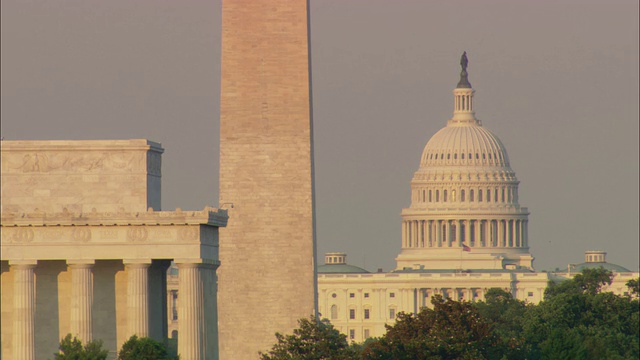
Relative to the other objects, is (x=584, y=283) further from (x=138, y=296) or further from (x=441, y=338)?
(x=138, y=296)

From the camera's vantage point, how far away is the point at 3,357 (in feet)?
369

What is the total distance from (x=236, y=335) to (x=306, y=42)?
1585cm

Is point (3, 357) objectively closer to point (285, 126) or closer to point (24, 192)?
point (24, 192)

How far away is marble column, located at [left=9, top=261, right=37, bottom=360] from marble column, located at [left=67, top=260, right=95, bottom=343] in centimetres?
186

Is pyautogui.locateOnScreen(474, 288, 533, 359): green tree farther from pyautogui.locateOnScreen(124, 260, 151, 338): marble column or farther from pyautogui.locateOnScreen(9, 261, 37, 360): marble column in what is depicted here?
pyautogui.locateOnScreen(9, 261, 37, 360): marble column

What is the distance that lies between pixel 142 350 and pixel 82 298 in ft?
24.9

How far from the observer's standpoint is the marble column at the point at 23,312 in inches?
4350

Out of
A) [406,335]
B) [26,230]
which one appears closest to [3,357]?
[26,230]

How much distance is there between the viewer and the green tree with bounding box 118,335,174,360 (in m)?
104

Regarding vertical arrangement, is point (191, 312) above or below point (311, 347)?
above

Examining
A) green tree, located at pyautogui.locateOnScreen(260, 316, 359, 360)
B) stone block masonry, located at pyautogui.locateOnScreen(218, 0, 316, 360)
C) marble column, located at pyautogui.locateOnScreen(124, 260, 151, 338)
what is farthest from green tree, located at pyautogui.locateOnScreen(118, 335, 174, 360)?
stone block masonry, located at pyautogui.locateOnScreen(218, 0, 316, 360)

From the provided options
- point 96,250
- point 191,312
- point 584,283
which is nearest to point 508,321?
point 584,283

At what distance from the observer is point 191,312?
11112cm

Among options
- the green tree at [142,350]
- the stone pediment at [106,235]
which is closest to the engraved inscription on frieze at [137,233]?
the stone pediment at [106,235]
